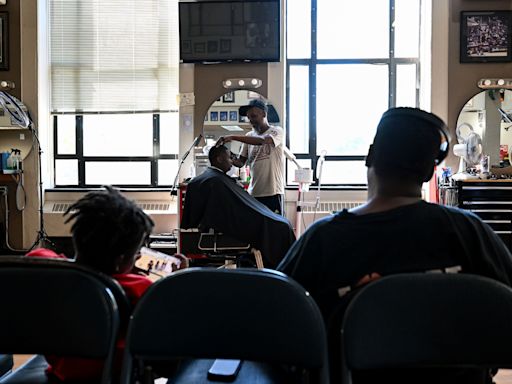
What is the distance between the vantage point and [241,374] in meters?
1.46

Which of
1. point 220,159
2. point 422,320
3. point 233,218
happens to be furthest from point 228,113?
point 422,320

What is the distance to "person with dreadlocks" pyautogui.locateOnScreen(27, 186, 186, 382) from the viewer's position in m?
1.27

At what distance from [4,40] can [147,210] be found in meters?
2.15

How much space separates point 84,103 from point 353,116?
9.03 ft

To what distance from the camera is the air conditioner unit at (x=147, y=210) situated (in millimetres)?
5230

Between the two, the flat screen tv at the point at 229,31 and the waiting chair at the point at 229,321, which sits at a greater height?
the flat screen tv at the point at 229,31

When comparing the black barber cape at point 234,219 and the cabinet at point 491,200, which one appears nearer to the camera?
the black barber cape at point 234,219

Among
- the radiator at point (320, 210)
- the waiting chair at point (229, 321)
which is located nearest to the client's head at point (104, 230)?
the waiting chair at point (229, 321)

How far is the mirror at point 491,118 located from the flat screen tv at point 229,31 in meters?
1.94

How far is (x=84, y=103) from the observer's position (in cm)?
538

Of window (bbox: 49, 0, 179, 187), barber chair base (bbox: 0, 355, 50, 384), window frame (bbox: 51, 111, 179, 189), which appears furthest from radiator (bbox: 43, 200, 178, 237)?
barber chair base (bbox: 0, 355, 50, 384)

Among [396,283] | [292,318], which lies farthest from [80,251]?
[396,283]

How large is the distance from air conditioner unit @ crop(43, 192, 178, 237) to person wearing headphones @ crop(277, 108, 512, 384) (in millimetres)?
3995

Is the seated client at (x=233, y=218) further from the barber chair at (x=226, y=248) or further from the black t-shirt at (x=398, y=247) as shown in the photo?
the black t-shirt at (x=398, y=247)
